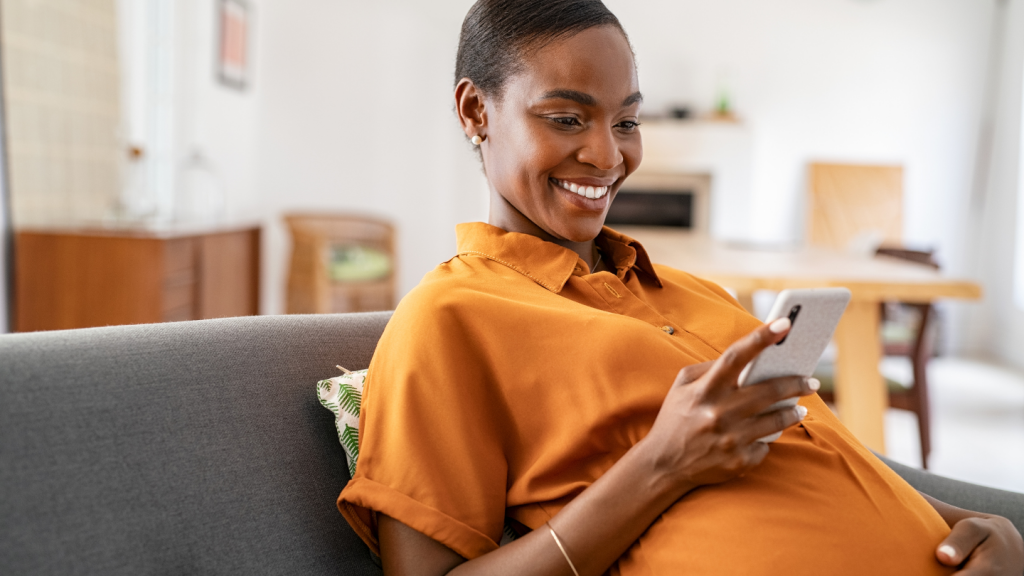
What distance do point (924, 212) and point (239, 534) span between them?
6577 mm

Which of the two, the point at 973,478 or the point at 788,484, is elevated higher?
the point at 788,484

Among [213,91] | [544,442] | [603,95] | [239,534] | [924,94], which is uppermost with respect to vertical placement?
[924,94]

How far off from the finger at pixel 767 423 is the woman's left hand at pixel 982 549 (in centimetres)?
24

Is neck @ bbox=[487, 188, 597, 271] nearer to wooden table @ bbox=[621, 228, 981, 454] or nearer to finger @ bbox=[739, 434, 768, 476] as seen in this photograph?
finger @ bbox=[739, 434, 768, 476]

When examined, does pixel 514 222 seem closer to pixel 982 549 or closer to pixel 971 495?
pixel 982 549

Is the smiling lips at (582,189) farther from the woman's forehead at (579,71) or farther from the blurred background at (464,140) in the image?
the blurred background at (464,140)

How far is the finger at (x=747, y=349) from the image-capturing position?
0.68m

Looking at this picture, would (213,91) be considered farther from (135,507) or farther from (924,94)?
(924,94)

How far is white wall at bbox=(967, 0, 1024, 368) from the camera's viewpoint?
19.1 feet

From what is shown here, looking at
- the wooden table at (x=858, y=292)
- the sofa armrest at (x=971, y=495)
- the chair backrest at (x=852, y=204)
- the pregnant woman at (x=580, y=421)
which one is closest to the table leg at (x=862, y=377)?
the wooden table at (x=858, y=292)

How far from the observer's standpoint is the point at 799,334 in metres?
0.72

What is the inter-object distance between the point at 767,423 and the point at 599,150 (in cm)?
39

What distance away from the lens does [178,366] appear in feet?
2.88

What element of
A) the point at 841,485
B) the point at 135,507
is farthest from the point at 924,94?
the point at 135,507
